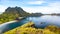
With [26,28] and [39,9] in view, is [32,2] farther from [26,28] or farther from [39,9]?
[26,28]

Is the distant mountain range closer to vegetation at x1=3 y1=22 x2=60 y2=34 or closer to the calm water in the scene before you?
the calm water

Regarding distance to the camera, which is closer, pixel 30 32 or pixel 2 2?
pixel 30 32

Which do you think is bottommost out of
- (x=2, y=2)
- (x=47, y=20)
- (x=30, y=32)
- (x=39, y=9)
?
(x=30, y=32)

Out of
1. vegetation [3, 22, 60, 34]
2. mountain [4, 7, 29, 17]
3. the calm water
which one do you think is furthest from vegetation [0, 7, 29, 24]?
vegetation [3, 22, 60, 34]

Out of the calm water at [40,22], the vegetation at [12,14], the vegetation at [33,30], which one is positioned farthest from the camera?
the vegetation at [12,14]

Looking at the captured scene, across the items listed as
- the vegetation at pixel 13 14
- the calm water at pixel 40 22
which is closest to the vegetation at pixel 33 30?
the calm water at pixel 40 22

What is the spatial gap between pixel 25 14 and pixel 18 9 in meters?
0.30

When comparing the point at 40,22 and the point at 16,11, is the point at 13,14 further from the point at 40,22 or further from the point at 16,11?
the point at 40,22

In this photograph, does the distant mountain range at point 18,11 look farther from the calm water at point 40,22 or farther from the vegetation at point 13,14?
the calm water at point 40,22

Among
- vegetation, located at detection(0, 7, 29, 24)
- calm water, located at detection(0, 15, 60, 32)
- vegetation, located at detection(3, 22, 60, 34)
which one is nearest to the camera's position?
vegetation, located at detection(3, 22, 60, 34)

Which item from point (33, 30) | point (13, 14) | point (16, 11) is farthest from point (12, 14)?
point (33, 30)

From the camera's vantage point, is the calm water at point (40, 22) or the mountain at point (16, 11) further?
the mountain at point (16, 11)

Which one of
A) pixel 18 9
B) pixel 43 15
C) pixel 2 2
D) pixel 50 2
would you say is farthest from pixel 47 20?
pixel 2 2

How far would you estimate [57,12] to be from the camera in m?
4.61
